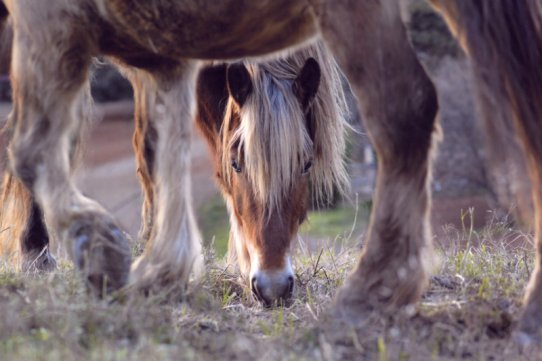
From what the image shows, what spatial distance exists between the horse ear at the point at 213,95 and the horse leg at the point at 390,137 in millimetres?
1991

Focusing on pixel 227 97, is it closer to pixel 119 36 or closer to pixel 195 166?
pixel 119 36

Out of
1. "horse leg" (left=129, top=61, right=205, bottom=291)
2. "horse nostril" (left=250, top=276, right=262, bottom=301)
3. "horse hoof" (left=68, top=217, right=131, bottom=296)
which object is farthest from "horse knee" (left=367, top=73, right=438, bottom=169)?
"horse nostril" (left=250, top=276, right=262, bottom=301)

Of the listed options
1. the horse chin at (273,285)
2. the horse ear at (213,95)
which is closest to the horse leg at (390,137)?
the horse chin at (273,285)

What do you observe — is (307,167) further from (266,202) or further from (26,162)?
(26,162)

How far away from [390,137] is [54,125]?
1.34 meters

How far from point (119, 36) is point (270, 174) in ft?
3.74

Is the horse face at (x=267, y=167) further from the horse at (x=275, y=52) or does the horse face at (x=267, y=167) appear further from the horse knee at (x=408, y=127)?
the horse knee at (x=408, y=127)

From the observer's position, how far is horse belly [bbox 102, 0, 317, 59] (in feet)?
12.1

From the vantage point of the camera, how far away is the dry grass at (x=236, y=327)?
3205 mm

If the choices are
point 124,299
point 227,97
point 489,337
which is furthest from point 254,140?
point 489,337

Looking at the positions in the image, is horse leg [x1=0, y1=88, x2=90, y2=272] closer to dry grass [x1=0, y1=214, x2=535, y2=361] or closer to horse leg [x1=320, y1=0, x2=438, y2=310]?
dry grass [x1=0, y1=214, x2=535, y2=361]

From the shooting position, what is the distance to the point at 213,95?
5.58 m

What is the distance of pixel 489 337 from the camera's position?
355 cm

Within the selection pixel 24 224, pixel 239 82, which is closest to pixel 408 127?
pixel 239 82
